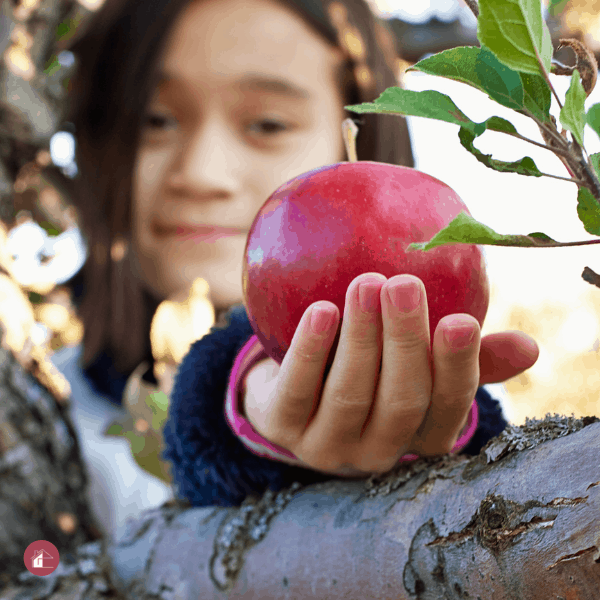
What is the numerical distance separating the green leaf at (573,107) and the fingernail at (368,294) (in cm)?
12

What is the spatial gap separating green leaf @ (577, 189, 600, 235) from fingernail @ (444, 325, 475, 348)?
8cm

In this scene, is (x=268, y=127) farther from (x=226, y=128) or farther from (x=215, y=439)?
(x=215, y=439)

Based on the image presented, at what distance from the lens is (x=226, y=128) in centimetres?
118

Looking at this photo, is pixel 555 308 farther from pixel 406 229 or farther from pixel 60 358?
pixel 406 229

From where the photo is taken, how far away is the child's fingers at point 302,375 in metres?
0.33

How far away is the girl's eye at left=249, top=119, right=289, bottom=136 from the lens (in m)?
1.19

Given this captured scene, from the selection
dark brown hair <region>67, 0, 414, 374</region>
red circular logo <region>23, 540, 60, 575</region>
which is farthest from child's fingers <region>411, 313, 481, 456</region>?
dark brown hair <region>67, 0, 414, 374</region>

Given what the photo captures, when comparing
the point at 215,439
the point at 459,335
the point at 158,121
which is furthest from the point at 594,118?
the point at 158,121

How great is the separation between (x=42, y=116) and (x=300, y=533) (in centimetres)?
122

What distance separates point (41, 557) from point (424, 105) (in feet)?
2.91

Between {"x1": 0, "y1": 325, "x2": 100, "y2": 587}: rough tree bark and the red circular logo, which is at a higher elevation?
{"x1": 0, "y1": 325, "x2": 100, "y2": 587}: rough tree bark

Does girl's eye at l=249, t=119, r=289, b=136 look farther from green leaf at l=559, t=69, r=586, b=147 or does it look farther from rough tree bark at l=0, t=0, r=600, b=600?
green leaf at l=559, t=69, r=586, b=147

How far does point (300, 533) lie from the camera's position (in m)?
0.46

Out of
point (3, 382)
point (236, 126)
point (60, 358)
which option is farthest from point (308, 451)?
point (60, 358)
